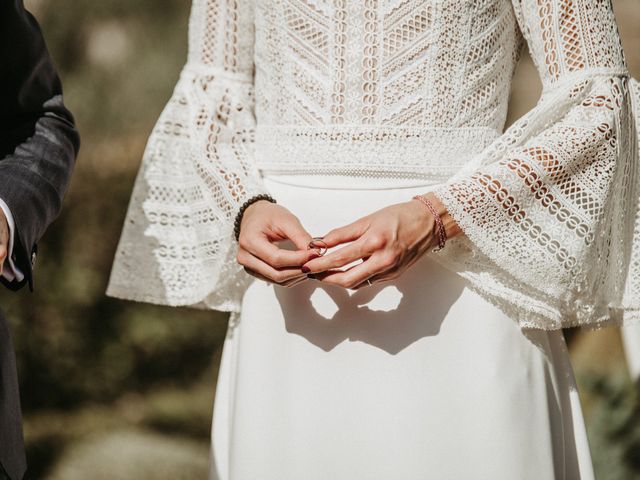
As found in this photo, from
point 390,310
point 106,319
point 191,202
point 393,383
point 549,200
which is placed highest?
point 549,200

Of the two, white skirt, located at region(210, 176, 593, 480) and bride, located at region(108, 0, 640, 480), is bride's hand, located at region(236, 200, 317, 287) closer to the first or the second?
bride, located at region(108, 0, 640, 480)

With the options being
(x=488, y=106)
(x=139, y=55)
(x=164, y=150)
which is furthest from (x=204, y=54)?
(x=139, y=55)

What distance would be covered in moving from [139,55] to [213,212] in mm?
2085

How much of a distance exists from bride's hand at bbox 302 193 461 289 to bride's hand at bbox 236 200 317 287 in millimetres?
28

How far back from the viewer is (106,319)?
141 inches

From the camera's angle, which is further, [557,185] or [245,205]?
[245,205]

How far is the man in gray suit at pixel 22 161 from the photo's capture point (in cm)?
129

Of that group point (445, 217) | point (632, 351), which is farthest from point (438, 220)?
point (632, 351)

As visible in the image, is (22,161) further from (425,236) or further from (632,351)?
(632,351)

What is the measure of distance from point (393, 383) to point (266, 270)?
319 mm

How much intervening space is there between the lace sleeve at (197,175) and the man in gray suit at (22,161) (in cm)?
26

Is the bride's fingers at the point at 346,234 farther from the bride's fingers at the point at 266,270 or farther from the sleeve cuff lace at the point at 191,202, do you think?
the sleeve cuff lace at the point at 191,202

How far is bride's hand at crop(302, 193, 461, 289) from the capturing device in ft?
4.30

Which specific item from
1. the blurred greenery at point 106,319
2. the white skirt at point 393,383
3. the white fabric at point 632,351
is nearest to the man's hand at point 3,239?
the white skirt at point 393,383
